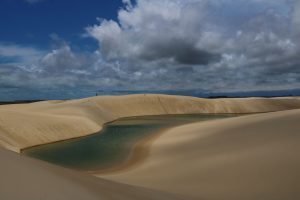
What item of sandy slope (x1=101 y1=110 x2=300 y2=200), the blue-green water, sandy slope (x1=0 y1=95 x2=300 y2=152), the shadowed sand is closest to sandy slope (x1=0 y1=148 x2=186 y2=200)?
the shadowed sand

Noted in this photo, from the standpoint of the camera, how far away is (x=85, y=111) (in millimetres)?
62469

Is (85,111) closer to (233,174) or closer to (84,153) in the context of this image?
(84,153)

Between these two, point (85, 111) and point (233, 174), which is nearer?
point (233, 174)

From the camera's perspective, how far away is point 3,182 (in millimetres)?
5852

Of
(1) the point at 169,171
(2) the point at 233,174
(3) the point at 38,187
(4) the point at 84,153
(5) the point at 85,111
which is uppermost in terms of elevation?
(5) the point at 85,111

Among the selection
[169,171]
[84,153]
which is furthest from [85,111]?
[169,171]

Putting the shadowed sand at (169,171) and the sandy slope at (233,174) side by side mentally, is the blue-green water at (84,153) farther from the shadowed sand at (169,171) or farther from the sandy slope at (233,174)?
the sandy slope at (233,174)

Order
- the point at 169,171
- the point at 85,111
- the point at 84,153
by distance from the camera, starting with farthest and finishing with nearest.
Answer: the point at 85,111, the point at 84,153, the point at 169,171

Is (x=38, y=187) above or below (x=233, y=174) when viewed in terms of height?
above

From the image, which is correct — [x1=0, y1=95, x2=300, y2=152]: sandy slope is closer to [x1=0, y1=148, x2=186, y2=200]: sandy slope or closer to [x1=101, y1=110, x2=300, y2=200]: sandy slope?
[x1=101, y1=110, x2=300, y2=200]: sandy slope

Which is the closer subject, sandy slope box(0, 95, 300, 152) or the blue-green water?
the blue-green water

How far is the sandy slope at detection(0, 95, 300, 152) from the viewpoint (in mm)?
34250

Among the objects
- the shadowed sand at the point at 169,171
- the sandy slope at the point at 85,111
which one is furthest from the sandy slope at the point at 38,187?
the sandy slope at the point at 85,111

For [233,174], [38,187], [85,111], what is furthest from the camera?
[85,111]
